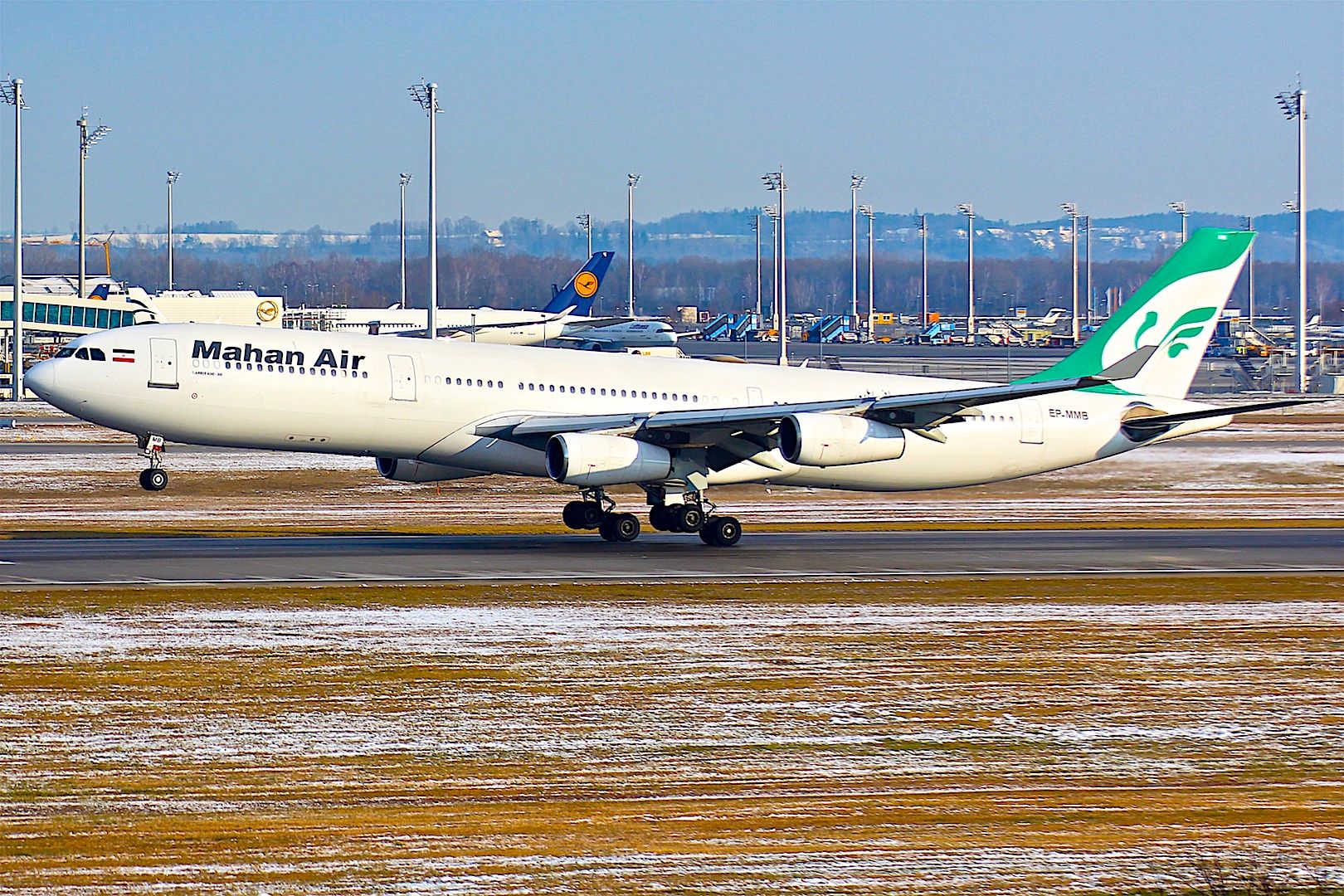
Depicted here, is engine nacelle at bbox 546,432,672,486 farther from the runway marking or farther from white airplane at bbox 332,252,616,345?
white airplane at bbox 332,252,616,345

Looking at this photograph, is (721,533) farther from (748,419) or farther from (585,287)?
(585,287)

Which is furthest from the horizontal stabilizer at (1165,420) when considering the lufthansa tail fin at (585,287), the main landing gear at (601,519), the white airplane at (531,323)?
the lufthansa tail fin at (585,287)

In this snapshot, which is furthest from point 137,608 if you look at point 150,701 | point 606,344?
point 606,344

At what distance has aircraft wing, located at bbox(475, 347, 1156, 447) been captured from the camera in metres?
34.2

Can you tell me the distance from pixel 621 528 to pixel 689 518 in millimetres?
1514

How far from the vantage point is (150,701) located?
61.1 ft

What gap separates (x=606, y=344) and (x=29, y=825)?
12371cm

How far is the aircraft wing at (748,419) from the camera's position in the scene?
34219 mm

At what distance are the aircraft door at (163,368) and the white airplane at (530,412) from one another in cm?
4

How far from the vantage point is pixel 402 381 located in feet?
115

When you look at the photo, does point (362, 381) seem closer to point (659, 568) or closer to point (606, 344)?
point (659, 568)

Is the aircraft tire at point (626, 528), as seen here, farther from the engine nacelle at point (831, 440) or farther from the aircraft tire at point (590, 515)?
the engine nacelle at point (831, 440)

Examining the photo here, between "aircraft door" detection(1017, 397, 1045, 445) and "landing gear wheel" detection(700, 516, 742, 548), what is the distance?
8.22m

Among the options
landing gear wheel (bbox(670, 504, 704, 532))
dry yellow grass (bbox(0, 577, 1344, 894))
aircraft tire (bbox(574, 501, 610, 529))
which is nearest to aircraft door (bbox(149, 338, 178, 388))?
dry yellow grass (bbox(0, 577, 1344, 894))
